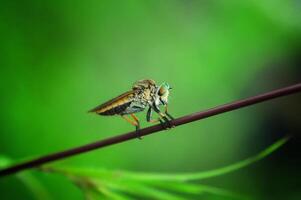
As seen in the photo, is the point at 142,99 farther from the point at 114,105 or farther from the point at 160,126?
the point at 160,126

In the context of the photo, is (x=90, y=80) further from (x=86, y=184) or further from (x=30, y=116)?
(x=86, y=184)

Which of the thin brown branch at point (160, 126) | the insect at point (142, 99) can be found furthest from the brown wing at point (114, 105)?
the thin brown branch at point (160, 126)

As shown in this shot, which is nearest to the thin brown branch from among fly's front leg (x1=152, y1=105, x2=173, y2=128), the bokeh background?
fly's front leg (x1=152, y1=105, x2=173, y2=128)

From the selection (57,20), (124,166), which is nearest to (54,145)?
(124,166)

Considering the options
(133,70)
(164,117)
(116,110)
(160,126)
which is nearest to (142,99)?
(116,110)

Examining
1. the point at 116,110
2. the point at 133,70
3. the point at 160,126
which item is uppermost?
the point at 133,70

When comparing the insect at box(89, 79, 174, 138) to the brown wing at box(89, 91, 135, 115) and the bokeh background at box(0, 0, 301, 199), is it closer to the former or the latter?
the brown wing at box(89, 91, 135, 115)
